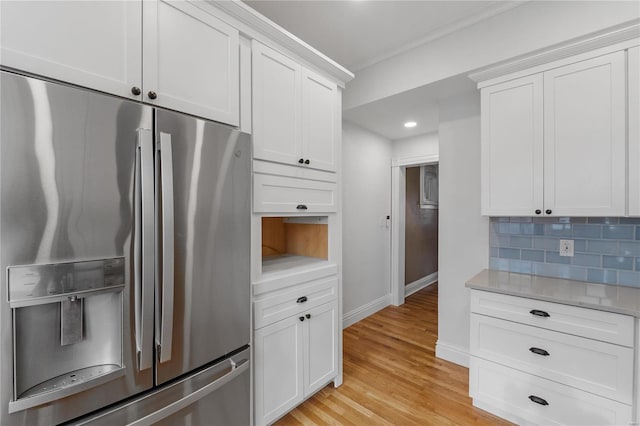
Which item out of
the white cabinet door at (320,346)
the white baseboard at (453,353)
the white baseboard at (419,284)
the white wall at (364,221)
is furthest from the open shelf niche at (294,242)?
the white baseboard at (419,284)

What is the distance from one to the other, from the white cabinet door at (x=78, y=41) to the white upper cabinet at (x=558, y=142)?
7.50 ft

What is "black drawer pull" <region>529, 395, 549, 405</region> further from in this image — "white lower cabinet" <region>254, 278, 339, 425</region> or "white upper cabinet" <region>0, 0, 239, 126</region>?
"white upper cabinet" <region>0, 0, 239, 126</region>

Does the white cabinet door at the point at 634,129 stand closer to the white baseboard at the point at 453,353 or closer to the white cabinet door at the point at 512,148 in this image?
the white cabinet door at the point at 512,148

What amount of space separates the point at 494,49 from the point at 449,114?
0.66m

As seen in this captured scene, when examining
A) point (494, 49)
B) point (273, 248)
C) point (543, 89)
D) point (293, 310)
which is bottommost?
point (293, 310)

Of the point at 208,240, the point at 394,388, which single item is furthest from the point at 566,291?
the point at 208,240

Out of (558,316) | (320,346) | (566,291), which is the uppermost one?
(566,291)

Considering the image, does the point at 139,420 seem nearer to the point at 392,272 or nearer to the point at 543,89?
the point at 543,89

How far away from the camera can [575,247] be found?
2023 millimetres

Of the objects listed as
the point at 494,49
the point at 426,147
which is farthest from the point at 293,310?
the point at 426,147

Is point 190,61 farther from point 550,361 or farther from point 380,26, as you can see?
point 550,361

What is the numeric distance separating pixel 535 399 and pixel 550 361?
0.27 meters

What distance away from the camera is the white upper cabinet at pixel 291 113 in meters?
1.63

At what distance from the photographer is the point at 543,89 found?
6.14 feet
